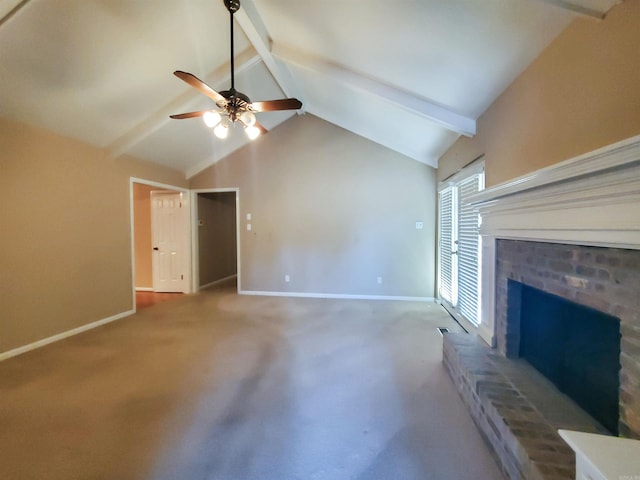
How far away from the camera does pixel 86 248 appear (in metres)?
3.70

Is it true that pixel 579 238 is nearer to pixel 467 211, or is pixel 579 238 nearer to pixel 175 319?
pixel 467 211

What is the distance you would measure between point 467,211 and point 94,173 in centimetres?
493

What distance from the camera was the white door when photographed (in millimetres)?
5852

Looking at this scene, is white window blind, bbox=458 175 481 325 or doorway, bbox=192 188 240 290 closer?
white window blind, bbox=458 175 481 325

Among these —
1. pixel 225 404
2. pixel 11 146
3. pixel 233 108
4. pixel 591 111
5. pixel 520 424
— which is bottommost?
pixel 225 404

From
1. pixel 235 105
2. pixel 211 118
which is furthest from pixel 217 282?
pixel 235 105

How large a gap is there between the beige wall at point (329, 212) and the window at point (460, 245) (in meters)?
0.42

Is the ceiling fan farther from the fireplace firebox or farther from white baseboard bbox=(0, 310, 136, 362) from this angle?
white baseboard bbox=(0, 310, 136, 362)

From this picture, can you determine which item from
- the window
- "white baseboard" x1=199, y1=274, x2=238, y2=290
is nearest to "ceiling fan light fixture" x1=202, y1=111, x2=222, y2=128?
the window

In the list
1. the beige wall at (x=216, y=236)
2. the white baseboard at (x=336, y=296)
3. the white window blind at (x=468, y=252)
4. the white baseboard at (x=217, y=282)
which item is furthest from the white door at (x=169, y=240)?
the white window blind at (x=468, y=252)

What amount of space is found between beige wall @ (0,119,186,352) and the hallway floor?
430 millimetres

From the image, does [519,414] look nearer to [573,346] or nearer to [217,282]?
[573,346]

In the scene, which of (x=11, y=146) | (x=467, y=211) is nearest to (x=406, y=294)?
(x=467, y=211)

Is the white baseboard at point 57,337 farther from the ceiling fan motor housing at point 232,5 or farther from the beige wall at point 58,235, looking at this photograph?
the ceiling fan motor housing at point 232,5
